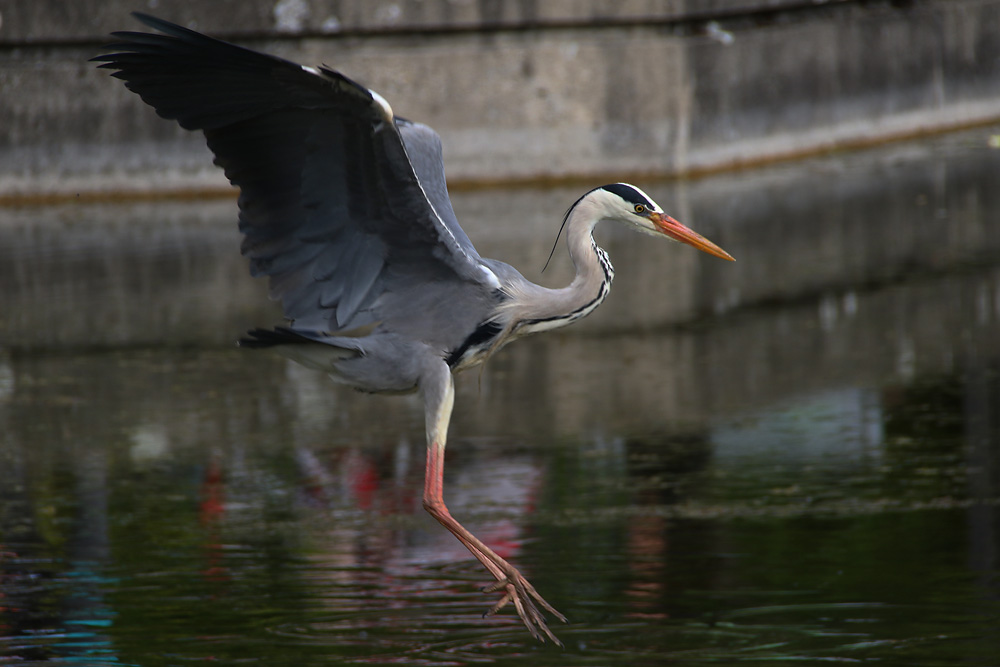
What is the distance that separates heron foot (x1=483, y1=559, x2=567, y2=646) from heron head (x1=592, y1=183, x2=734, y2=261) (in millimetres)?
1327

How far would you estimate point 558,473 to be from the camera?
7.04 metres

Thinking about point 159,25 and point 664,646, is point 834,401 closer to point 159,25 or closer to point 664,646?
point 664,646

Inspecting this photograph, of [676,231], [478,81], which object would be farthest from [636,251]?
[676,231]

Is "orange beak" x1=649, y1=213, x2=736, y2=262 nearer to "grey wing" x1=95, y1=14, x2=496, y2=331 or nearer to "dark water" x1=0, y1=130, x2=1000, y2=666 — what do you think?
"grey wing" x1=95, y1=14, x2=496, y2=331

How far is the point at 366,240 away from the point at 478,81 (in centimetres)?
891

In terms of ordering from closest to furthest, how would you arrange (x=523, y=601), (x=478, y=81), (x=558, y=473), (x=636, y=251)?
1. (x=523, y=601)
2. (x=558, y=473)
3. (x=636, y=251)
4. (x=478, y=81)

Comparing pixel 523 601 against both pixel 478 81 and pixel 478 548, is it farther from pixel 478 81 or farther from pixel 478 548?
pixel 478 81

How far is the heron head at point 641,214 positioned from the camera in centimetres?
543

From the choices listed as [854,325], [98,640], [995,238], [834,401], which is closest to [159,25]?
[98,640]

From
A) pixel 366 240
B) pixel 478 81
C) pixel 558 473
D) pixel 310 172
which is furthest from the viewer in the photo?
pixel 478 81

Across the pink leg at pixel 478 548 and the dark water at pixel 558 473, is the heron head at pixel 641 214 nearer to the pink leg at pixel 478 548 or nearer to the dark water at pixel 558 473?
the pink leg at pixel 478 548

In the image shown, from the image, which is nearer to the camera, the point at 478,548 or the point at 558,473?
the point at 478,548

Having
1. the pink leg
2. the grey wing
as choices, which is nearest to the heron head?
the grey wing

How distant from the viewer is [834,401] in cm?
806
